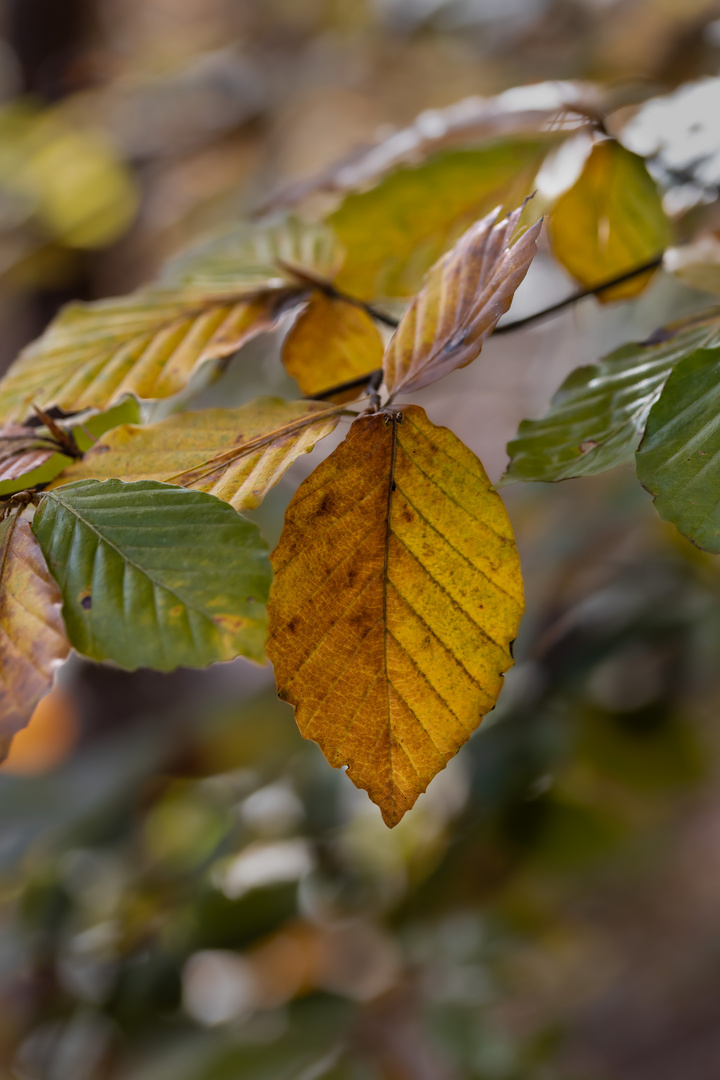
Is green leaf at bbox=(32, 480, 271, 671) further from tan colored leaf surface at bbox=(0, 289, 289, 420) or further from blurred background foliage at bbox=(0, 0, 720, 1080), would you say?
blurred background foliage at bbox=(0, 0, 720, 1080)

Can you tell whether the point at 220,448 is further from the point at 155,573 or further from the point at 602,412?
the point at 602,412

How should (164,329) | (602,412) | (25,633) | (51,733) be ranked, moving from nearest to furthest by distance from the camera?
(25,633) < (602,412) < (164,329) < (51,733)

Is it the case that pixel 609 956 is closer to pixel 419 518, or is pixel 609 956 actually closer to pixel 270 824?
pixel 270 824

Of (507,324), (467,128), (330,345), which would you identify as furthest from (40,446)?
(467,128)

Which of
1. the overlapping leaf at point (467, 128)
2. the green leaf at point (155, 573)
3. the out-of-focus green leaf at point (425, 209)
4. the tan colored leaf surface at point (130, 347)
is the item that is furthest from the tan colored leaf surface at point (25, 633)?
the overlapping leaf at point (467, 128)

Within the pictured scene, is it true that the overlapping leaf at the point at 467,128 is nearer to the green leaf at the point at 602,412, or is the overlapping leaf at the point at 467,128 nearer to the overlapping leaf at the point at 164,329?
the overlapping leaf at the point at 164,329

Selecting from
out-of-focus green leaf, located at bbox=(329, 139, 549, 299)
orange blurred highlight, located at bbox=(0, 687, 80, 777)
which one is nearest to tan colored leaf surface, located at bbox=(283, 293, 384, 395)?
out-of-focus green leaf, located at bbox=(329, 139, 549, 299)

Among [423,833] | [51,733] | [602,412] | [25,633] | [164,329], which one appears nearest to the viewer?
[25,633]
